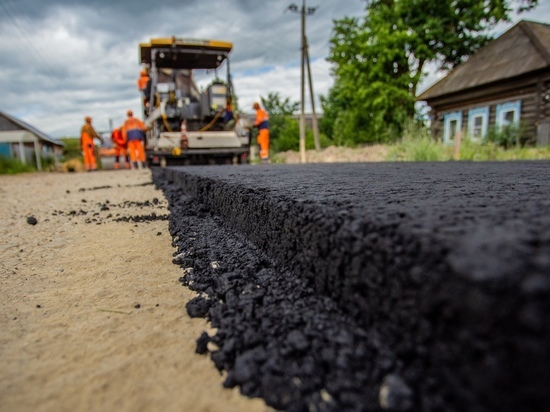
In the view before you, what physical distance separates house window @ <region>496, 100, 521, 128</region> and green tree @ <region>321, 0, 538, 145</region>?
5.06 metres

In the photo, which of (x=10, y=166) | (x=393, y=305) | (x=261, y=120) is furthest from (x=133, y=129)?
(x=393, y=305)

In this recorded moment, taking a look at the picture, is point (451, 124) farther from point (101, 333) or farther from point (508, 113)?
point (101, 333)

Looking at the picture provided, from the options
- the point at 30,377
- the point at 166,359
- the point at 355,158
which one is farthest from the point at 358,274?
the point at 355,158

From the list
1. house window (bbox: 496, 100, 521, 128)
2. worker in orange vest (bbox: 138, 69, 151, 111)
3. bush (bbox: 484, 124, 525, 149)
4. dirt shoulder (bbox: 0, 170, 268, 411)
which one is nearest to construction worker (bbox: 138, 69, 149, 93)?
worker in orange vest (bbox: 138, 69, 151, 111)

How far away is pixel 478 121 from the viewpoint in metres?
15.9

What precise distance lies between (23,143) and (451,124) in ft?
113

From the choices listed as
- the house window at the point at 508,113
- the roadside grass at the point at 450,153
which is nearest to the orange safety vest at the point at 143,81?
the roadside grass at the point at 450,153

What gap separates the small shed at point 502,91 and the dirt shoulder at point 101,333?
12.7m

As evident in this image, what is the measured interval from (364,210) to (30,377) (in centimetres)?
93

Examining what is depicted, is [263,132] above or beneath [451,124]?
beneath

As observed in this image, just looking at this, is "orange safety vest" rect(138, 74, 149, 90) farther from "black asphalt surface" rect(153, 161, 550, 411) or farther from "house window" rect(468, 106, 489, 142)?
"house window" rect(468, 106, 489, 142)

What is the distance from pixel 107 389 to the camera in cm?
80

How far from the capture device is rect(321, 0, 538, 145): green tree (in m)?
19.1

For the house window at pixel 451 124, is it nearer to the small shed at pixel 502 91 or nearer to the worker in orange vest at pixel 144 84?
the small shed at pixel 502 91
